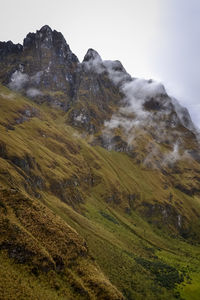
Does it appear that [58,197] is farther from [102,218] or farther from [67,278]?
[67,278]

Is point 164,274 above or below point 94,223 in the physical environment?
above

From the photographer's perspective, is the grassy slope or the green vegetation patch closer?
the grassy slope

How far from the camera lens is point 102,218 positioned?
136625mm

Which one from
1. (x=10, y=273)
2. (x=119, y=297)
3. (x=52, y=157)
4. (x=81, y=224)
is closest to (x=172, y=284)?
(x=81, y=224)

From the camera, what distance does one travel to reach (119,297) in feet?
130

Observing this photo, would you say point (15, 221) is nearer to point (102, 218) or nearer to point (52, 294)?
point (52, 294)

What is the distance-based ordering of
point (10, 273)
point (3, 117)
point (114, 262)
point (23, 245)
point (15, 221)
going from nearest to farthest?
point (10, 273), point (23, 245), point (15, 221), point (114, 262), point (3, 117)

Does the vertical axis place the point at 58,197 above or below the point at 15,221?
below

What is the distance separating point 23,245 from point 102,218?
105869 mm

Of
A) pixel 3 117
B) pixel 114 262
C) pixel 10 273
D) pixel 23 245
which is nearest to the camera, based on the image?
pixel 10 273

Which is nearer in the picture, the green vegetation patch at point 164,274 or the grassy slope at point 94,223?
the grassy slope at point 94,223

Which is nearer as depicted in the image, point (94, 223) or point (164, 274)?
point (164, 274)

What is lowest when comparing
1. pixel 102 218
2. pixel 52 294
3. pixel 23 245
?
pixel 102 218

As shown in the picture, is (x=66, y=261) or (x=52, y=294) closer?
(x=52, y=294)
